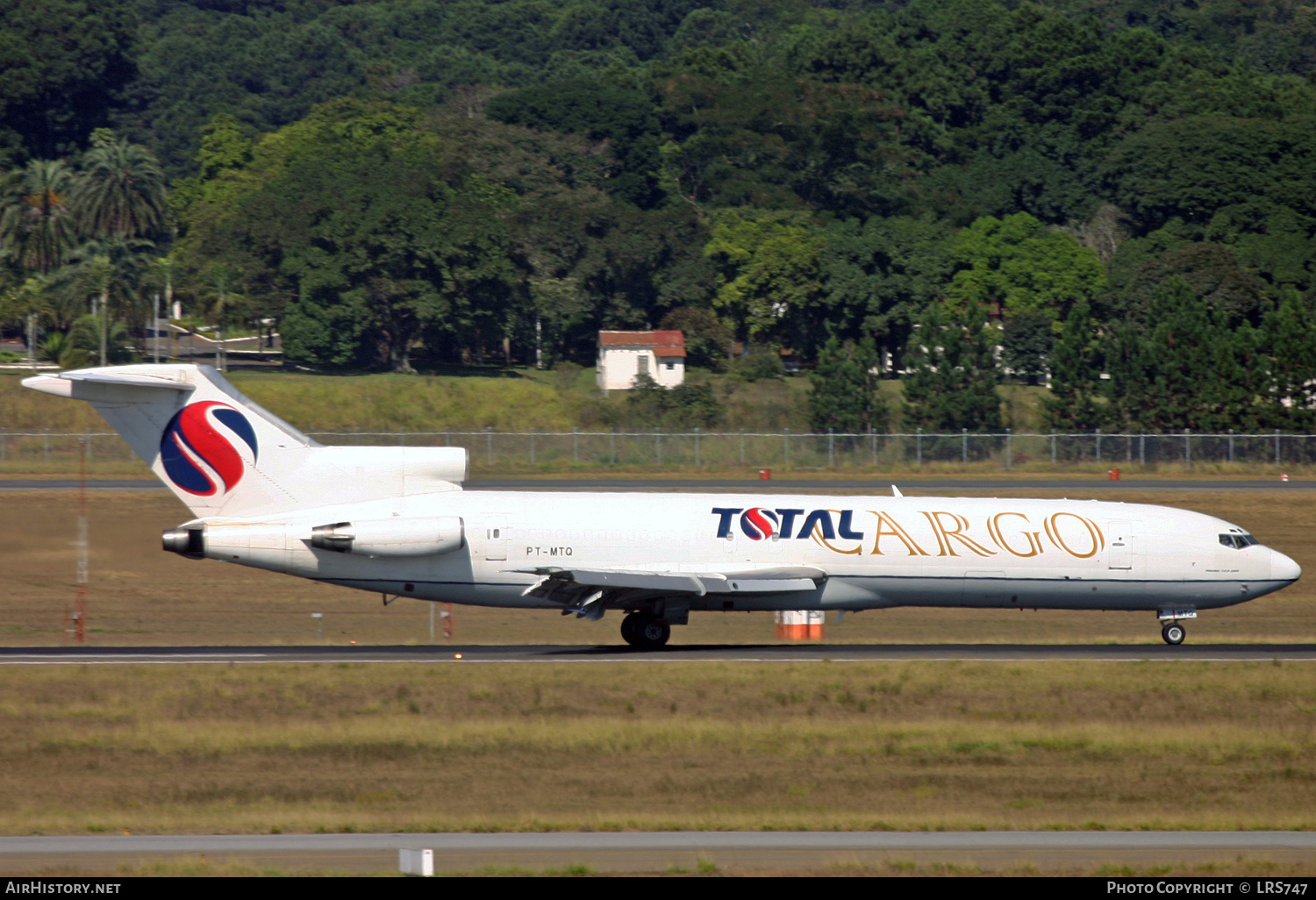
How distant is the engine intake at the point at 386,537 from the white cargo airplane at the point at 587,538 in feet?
0.12

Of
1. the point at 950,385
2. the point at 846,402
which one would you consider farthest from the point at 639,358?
the point at 950,385

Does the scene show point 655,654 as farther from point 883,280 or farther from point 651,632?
point 883,280

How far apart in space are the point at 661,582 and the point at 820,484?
27075mm

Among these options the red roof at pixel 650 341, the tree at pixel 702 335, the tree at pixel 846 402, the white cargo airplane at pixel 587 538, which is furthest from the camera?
the tree at pixel 702 335

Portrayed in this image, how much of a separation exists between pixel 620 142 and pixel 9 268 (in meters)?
44.5

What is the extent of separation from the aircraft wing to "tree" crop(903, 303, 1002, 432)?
139 feet

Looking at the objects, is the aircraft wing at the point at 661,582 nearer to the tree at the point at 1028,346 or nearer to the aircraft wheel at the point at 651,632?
the aircraft wheel at the point at 651,632

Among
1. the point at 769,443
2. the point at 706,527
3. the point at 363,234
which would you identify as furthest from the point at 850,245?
the point at 706,527

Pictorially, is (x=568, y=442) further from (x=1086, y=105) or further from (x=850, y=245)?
(x=1086, y=105)

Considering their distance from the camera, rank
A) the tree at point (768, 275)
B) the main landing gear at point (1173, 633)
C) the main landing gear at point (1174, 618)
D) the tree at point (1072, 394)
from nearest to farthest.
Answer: the main landing gear at point (1173, 633)
the main landing gear at point (1174, 618)
the tree at point (1072, 394)
the tree at point (768, 275)

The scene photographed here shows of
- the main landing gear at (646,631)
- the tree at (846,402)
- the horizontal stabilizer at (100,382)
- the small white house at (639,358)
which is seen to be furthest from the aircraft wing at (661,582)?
the small white house at (639,358)

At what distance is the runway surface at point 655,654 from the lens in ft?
105

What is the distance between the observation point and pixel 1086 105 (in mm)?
130750

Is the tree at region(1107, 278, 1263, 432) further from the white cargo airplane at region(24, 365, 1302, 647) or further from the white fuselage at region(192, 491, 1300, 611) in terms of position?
the white fuselage at region(192, 491, 1300, 611)
